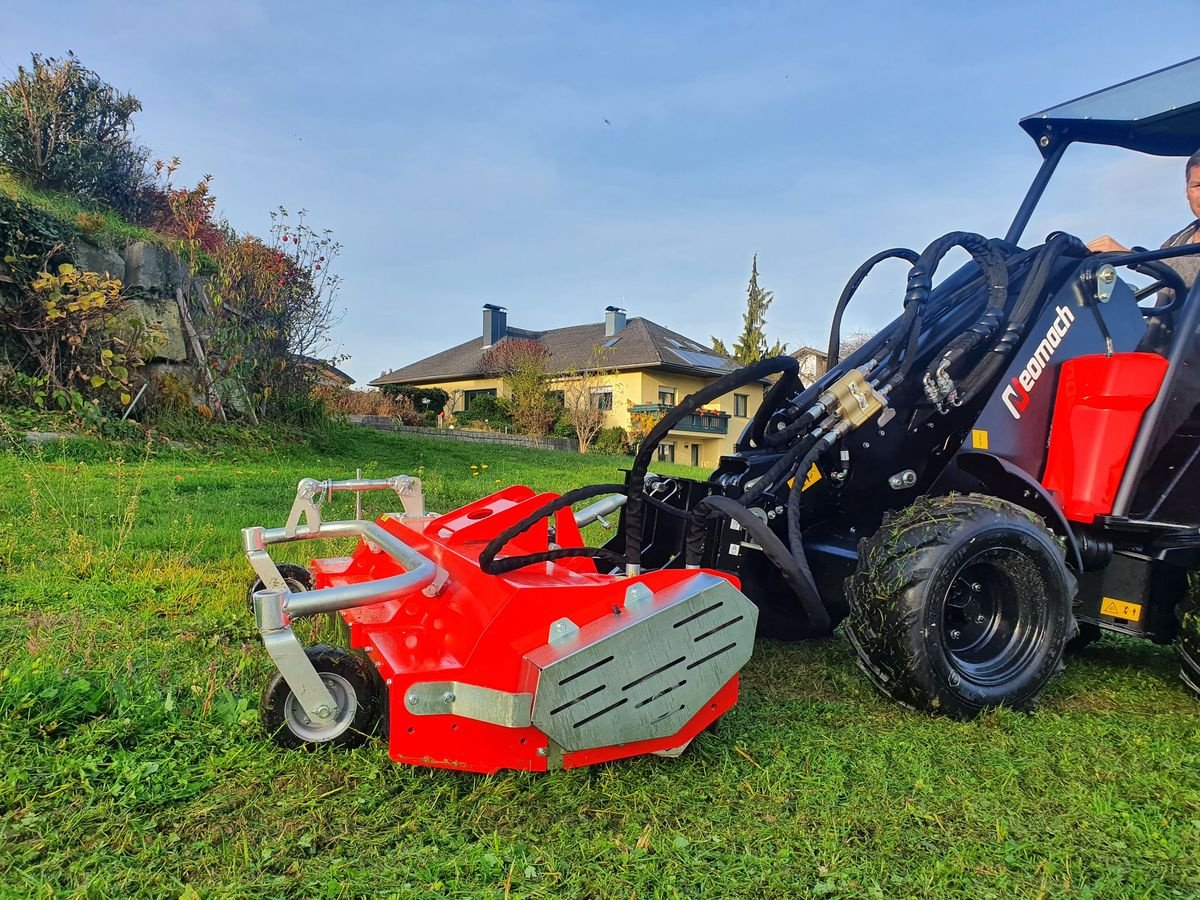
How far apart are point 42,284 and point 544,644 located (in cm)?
966

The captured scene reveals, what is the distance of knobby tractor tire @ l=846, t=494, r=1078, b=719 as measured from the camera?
2.94m

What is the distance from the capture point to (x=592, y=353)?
36375mm

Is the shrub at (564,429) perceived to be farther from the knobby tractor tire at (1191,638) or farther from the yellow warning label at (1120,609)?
the knobby tractor tire at (1191,638)

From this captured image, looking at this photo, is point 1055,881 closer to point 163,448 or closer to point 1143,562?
point 1143,562

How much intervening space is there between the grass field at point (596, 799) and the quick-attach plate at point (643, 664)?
0.22m

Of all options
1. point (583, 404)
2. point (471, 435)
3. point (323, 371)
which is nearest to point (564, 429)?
point (583, 404)

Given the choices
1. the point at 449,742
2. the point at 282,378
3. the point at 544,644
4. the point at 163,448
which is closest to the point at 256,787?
the point at 449,742

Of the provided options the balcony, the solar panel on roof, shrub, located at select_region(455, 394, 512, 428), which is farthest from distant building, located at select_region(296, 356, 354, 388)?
the solar panel on roof

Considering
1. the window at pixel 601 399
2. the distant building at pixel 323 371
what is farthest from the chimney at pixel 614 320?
the distant building at pixel 323 371

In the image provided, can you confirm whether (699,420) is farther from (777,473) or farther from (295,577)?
(777,473)

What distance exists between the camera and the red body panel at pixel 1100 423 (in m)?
3.56

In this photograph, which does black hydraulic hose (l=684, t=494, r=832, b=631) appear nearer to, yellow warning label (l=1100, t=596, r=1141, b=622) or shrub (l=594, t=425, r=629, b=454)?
yellow warning label (l=1100, t=596, r=1141, b=622)

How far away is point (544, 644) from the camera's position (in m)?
2.38

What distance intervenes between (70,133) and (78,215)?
84.3 inches
